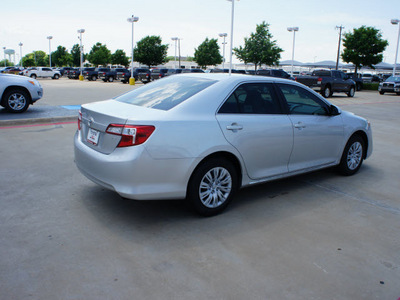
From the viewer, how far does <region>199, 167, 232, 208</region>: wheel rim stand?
13.6 feet

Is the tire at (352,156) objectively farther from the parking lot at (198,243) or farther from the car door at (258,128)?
the car door at (258,128)

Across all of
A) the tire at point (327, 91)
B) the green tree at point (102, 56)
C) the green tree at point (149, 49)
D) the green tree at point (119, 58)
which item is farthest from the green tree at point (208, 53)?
the tire at point (327, 91)

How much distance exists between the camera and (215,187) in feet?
13.9

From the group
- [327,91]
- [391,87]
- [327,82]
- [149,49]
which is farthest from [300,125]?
[149,49]

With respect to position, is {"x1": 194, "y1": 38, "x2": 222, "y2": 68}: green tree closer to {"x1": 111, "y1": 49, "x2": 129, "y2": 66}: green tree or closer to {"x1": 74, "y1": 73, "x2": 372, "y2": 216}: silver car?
{"x1": 111, "y1": 49, "x2": 129, "y2": 66}: green tree

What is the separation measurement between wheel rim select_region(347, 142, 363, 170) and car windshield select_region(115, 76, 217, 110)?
285cm

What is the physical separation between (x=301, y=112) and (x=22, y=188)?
3916 mm

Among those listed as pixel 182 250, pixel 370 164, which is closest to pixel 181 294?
pixel 182 250

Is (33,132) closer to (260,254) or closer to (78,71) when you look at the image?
(260,254)

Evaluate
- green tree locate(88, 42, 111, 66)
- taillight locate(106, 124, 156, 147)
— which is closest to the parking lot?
taillight locate(106, 124, 156, 147)

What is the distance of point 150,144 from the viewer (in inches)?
146

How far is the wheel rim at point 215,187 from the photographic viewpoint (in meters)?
4.16

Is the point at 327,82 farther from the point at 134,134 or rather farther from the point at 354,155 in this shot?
the point at 134,134

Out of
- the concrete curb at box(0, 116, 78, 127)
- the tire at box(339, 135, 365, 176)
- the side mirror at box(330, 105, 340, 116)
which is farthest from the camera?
the concrete curb at box(0, 116, 78, 127)
